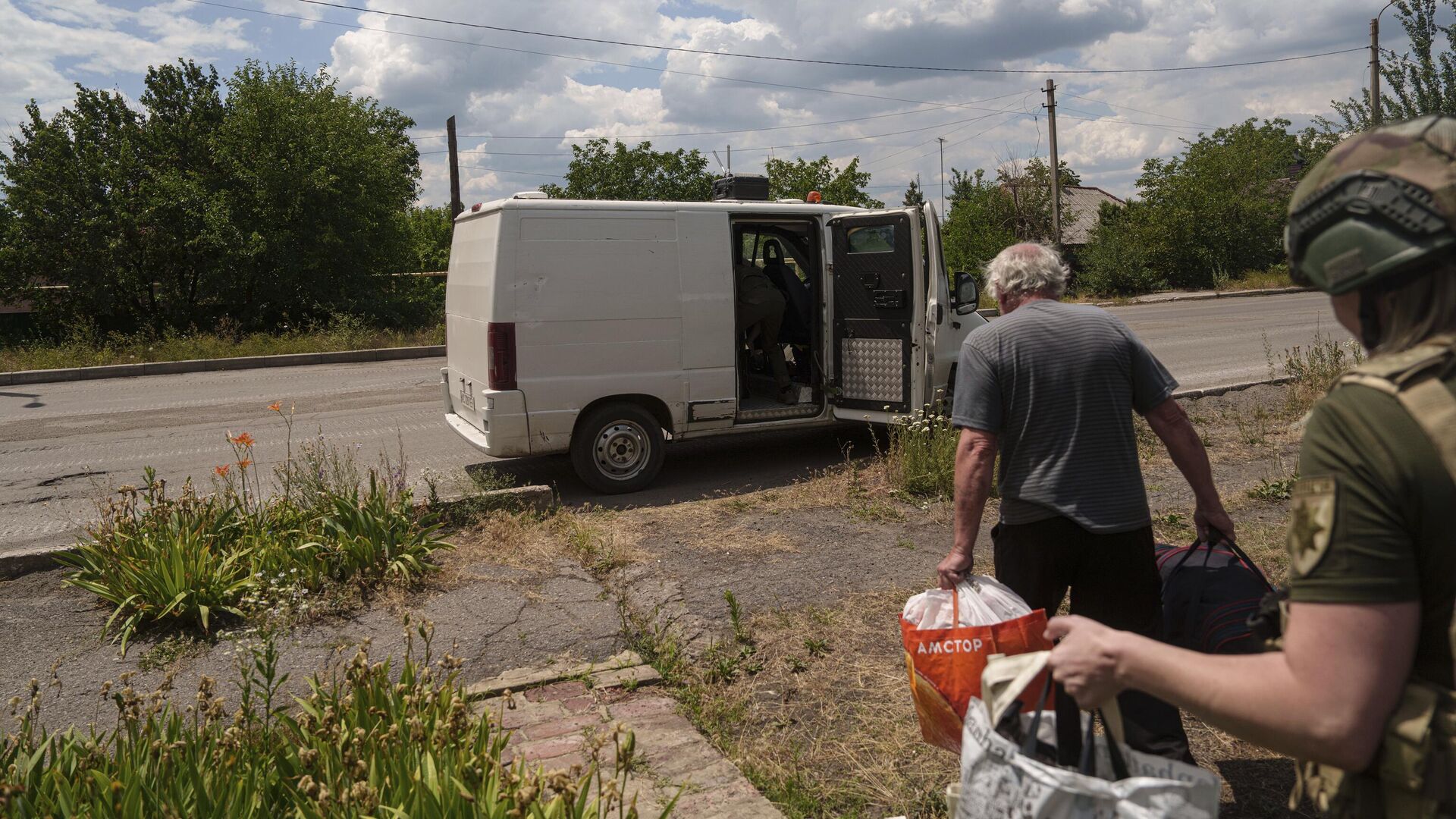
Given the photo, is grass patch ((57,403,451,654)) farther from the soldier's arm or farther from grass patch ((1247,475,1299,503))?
grass patch ((1247,475,1299,503))

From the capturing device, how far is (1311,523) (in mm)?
1379

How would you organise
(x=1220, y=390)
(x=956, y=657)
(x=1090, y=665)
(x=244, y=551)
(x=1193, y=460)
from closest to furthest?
(x=1090, y=665)
(x=956, y=657)
(x=1193, y=460)
(x=244, y=551)
(x=1220, y=390)

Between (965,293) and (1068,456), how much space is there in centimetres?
537

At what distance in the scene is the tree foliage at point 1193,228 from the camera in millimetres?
34000

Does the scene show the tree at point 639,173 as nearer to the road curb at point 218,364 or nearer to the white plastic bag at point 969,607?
the road curb at point 218,364

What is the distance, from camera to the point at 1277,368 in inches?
534

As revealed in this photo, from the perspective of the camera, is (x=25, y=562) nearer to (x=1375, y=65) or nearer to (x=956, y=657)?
(x=956, y=657)

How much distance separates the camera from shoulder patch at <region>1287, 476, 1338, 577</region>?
135 centimetres

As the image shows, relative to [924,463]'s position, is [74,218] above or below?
above

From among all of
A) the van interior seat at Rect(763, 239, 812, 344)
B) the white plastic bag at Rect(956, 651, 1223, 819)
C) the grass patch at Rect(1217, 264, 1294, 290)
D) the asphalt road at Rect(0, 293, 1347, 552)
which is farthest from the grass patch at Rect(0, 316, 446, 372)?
the grass patch at Rect(1217, 264, 1294, 290)

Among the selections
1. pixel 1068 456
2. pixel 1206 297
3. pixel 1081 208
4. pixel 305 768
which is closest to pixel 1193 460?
pixel 1068 456

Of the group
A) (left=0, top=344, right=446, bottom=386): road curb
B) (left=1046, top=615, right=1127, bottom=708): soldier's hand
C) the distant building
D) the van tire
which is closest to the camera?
(left=1046, top=615, right=1127, bottom=708): soldier's hand

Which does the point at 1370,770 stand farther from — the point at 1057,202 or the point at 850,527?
the point at 1057,202

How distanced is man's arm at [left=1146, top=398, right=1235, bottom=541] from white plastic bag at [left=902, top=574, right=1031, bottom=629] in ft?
2.17
